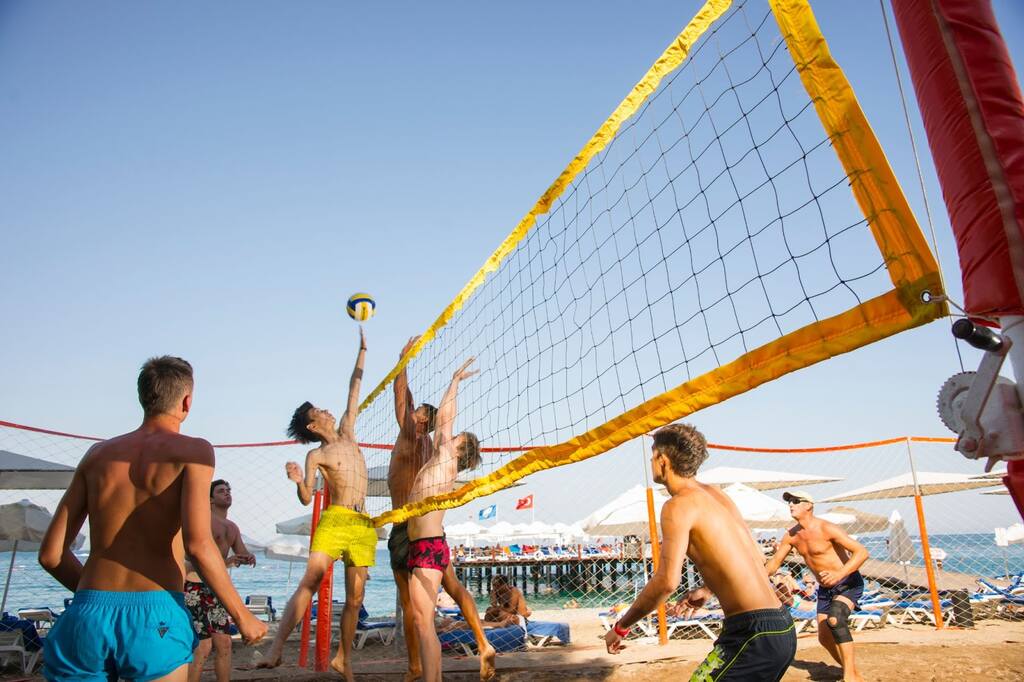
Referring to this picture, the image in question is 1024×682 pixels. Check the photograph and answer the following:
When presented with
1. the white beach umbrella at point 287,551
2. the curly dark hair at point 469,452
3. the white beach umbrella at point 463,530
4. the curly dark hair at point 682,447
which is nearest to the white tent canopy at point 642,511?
the white beach umbrella at point 287,551

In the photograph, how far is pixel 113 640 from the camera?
6.48ft

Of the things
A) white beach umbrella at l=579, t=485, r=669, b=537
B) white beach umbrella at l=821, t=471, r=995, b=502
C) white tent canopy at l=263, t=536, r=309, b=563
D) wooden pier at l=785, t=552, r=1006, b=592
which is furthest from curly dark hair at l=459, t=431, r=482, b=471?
white tent canopy at l=263, t=536, r=309, b=563

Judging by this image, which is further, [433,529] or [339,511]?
[339,511]

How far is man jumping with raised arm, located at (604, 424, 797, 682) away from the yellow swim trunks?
2360 mm

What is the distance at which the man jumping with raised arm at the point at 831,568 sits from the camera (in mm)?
4469

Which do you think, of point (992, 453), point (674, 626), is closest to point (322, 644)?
point (674, 626)

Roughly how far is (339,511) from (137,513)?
250 centimetres

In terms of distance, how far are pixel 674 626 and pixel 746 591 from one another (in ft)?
19.8

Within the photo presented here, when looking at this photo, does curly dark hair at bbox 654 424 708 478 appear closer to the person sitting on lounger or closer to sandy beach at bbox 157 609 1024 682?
sandy beach at bbox 157 609 1024 682

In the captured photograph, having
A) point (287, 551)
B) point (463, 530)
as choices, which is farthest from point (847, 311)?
point (463, 530)

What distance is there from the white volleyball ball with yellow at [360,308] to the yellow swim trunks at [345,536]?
1.67m

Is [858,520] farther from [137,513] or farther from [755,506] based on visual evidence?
[137,513]

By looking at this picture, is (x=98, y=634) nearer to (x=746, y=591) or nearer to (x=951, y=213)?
(x=746, y=591)

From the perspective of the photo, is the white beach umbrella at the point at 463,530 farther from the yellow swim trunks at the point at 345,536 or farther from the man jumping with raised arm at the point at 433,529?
the man jumping with raised arm at the point at 433,529
